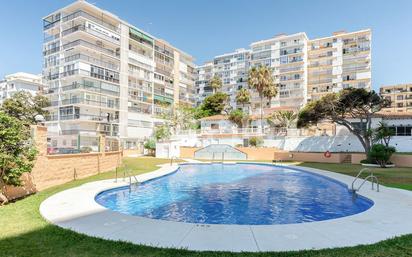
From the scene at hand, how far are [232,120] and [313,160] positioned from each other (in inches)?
841

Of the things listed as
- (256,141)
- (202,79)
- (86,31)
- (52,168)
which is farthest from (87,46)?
(202,79)

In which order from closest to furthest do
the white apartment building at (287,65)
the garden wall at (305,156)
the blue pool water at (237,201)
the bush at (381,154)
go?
the blue pool water at (237,201)
the bush at (381,154)
the garden wall at (305,156)
the white apartment building at (287,65)

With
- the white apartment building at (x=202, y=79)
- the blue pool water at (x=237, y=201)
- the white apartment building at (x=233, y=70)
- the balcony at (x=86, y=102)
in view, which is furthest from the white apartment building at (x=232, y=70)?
the blue pool water at (x=237, y=201)

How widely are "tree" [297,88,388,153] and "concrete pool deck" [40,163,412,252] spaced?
72.5 feet

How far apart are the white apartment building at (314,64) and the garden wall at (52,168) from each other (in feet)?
193

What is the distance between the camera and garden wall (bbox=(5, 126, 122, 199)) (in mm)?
11625

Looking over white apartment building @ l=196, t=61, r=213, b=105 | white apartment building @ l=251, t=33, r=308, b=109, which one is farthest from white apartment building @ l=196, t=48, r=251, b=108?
white apartment building @ l=251, t=33, r=308, b=109

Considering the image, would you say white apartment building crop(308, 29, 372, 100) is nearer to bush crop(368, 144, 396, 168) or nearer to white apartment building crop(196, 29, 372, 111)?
white apartment building crop(196, 29, 372, 111)

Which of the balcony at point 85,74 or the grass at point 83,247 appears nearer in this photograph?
the grass at point 83,247

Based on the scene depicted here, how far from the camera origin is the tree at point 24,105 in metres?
45.5

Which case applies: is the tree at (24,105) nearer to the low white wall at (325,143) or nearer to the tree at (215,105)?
the low white wall at (325,143)

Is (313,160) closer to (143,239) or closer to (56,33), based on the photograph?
(143,239)

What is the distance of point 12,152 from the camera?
973 cm

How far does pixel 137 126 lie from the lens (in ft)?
192
